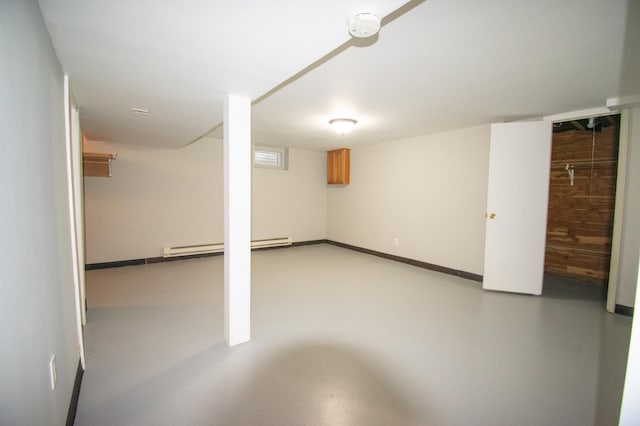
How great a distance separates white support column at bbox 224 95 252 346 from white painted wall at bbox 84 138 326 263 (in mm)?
3339

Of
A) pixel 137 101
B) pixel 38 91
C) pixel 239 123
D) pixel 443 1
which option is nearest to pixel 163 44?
pixel 38 91

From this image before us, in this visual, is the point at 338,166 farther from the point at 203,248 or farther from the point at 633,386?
the point at 633,386

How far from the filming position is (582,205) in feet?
14.1

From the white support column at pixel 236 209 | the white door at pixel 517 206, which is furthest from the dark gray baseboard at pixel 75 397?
the white door at pixel 517 206

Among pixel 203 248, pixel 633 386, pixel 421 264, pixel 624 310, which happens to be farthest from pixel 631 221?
pixel 203 248

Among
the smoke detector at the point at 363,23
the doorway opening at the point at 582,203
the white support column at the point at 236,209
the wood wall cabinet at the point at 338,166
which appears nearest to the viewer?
the smoke detector at the point at 363,23

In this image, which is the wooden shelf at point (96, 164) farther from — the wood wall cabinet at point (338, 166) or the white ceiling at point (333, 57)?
the wood wall cabinet at point (338, 166)

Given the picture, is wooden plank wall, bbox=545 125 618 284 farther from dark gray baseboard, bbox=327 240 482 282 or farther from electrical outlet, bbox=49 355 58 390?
electrical outlet, bbox=49 355 58 390

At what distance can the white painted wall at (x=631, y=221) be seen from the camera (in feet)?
9.62

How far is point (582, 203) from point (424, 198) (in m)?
2.35

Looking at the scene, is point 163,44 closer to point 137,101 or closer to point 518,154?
point 137,101

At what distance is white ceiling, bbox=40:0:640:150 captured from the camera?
1.31m

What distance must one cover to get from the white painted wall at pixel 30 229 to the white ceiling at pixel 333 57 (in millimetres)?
314

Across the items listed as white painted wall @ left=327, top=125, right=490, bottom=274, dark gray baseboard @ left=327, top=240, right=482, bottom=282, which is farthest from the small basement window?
dark gray baseboard @ left=327, top=240, right=482, bottom=282
